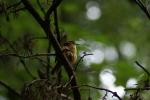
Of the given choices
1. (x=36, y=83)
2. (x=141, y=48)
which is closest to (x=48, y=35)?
(x=36, y=83)

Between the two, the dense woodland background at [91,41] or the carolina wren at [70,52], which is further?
the dense woodland background at [91,41]

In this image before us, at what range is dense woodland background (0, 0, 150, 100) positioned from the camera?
7.32 feet

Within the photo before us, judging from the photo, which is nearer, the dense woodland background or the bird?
the bird

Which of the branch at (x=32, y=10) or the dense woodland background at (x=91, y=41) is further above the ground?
the branch at (x=32, y=10)

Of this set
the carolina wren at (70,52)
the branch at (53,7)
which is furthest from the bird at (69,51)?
the branch at (53,7)

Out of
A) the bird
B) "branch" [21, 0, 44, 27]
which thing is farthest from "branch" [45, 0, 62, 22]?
the bird

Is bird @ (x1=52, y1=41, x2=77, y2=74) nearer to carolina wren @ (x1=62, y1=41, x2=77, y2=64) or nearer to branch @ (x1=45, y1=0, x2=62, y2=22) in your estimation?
carolina wren @ (x1=62, y1=41, x2=77, y2=64)

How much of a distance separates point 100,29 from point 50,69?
469 centimetres

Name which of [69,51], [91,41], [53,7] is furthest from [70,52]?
[91,41]

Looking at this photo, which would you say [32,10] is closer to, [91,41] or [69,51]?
[69,51]

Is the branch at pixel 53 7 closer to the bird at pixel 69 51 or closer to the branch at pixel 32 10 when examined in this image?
the branch at pixel 32 10

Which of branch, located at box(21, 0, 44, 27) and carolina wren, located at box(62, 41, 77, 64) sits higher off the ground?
branch, located at box(21, 0, 44, 27)

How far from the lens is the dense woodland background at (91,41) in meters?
2.23

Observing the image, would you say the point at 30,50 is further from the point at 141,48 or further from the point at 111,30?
the point at 111,30
